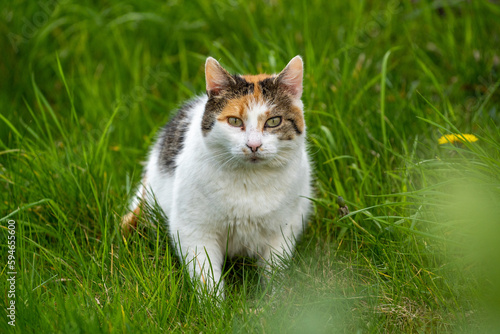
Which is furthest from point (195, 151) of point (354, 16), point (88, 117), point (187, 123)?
point (354, 16)

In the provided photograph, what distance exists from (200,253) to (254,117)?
76cm

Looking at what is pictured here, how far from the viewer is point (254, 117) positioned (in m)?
2.54

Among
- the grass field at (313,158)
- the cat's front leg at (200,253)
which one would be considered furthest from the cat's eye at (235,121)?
the grass field at (313,158)

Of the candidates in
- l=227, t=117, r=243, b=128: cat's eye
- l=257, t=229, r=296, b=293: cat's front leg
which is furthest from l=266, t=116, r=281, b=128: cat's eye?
l=257, t=229, r=296, b=293: cat's front leg

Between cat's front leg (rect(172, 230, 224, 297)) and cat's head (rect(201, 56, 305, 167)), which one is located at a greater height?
cat's head (rect(201, 56, 305, 167))

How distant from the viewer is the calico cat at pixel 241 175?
2.56 metres

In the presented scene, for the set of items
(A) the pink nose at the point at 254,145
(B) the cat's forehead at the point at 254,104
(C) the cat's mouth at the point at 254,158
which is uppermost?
(B) the cat's forehead at the point at 254,104

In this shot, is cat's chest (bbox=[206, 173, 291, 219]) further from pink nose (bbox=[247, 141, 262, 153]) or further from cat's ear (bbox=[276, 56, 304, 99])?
cat's ear (bbox=[276, 56, 304, 99])

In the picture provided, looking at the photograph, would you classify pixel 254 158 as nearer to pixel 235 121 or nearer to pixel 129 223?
pixel 235 121

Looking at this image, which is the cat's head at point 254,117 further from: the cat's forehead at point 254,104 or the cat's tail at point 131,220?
the cat's tail at point 131,220

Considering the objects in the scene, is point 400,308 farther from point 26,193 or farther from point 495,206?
point 26,193

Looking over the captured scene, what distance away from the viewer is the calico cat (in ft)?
8.40

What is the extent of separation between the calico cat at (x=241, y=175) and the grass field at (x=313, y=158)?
155 millimetres

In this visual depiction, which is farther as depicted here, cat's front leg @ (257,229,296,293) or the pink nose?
cat's front leg @ (257,229,296,293)
